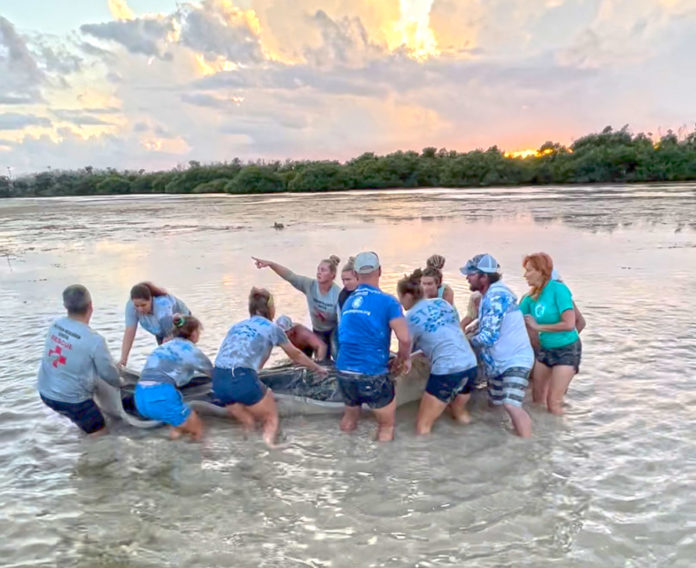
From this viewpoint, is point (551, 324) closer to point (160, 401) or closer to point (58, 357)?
point (160, 401)

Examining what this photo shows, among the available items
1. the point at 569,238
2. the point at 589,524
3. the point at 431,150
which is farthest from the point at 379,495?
the point at 431,150

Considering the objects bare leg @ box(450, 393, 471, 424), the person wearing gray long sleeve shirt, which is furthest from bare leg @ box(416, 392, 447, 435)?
the person wearing gray long sleeve shirt

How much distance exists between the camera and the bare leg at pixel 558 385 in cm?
552

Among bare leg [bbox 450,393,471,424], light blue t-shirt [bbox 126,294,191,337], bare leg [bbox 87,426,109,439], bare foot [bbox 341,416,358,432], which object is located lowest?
bare leg [bbox 87,426,109,439]

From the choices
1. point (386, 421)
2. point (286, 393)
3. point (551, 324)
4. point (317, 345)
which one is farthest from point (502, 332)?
point (317, 345)

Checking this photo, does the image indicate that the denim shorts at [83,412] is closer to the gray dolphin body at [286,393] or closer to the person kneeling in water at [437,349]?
the gray dolphin body at [286,393]

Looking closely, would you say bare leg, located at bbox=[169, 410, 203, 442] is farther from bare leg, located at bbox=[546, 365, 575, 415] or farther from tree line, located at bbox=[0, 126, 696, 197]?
tree line, located at bbox=[0, 126, 696, 197]

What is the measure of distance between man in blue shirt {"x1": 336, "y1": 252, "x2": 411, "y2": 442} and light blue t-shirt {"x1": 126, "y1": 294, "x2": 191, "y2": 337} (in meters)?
1.93

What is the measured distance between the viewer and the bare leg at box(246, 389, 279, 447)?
213 inches

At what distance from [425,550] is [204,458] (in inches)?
86.0

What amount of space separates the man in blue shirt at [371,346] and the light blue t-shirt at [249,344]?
62 centimetres

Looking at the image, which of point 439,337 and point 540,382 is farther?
point 540,382

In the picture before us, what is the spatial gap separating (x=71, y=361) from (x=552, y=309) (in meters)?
4.19

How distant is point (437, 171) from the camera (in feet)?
243
